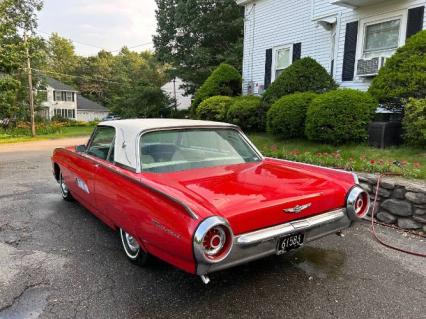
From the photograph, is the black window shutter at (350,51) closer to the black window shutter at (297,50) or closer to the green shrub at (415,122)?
the black window shutter at (297,50)

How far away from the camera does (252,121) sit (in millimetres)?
9766

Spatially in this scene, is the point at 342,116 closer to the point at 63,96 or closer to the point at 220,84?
the point at 220,84

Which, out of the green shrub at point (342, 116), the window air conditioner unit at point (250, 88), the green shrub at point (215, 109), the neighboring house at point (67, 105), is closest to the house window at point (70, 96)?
the neighboring house at point (67, 105)

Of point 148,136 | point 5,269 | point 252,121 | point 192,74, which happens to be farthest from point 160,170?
point 192,74

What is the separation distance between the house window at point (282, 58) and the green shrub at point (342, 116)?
6.11 meters

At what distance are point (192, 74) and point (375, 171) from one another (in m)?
18.1

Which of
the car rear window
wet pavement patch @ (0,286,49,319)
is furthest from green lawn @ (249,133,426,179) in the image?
wet pavement patch @ (0,286,49,319)

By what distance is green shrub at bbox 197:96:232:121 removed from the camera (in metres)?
10.9

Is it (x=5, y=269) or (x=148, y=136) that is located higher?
(x=148, y=136)

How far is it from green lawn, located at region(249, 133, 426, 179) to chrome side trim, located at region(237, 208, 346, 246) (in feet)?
7.95

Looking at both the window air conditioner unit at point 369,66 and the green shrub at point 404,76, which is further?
the window air conditioner unit at point 369,66

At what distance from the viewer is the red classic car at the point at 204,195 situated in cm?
234

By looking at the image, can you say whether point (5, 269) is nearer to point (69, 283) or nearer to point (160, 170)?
point (69, 283)

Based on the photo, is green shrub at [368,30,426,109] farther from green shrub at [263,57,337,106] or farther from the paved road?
the paved road
